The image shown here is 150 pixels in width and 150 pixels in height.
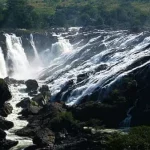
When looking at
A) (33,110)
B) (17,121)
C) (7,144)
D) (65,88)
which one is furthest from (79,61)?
(7,144)

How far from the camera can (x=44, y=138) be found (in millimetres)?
55594

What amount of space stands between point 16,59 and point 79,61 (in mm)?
19159

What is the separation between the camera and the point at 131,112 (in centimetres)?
6506

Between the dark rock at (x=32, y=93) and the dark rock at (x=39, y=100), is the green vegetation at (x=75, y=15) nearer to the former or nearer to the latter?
the dark rock at (x=32, y=93)

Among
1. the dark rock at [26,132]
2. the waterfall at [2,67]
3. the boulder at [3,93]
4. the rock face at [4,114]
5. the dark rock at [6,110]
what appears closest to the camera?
the rock face at [4,114]

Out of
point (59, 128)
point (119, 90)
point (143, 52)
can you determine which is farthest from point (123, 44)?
point (59, 128)

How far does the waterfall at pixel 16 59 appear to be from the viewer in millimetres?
110500

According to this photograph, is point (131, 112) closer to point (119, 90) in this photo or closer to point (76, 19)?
point (119, 90)

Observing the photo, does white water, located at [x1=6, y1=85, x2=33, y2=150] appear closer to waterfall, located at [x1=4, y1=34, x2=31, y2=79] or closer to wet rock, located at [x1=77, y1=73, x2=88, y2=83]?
wet rock, located at [x1=77, y1=73, x2=88, y2=83]

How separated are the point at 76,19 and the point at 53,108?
340 feet

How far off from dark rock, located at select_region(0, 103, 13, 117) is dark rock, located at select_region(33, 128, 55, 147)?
13.6 m

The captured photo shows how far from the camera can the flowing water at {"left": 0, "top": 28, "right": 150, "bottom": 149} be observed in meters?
74.3

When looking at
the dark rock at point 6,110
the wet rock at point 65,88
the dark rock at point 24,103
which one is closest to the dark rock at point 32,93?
the wet rock at point 65,88

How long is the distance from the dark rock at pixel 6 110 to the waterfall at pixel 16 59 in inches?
1335
